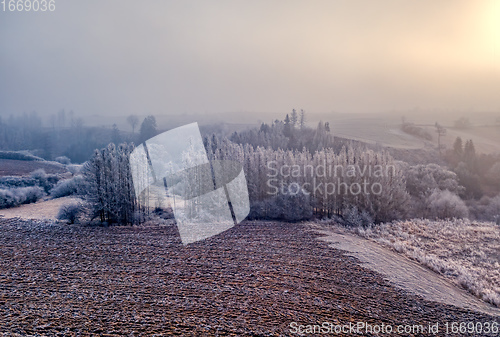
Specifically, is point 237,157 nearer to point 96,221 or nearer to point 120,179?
point 120,179

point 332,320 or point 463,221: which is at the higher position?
point 332,320

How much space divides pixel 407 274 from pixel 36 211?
19929mm

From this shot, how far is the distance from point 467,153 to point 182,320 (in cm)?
4845

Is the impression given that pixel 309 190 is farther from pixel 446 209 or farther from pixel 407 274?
pixel 446 209

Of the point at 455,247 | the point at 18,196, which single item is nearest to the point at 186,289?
the point at 455,247

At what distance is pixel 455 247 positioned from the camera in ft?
45.9

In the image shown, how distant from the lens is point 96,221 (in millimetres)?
15688

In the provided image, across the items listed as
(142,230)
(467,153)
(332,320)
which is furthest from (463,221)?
(467,153)

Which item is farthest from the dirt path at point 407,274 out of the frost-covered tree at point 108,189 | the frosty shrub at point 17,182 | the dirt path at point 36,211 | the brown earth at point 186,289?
the frosty shrub at point 17,182

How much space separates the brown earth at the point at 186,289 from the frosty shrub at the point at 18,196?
28.9ft

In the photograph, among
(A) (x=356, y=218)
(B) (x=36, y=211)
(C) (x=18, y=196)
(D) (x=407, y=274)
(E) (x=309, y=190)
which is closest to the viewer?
(D) (x=407, y=274)

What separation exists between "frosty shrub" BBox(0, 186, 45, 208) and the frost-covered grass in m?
21.8

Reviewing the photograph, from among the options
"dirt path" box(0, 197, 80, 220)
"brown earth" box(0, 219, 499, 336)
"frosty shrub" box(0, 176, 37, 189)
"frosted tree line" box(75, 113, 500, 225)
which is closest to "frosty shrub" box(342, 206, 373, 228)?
"frosted tree line" box(75, 113, 500, 225)

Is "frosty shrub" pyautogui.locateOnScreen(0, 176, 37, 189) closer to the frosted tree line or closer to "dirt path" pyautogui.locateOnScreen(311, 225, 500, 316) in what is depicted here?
the frosted tree line
